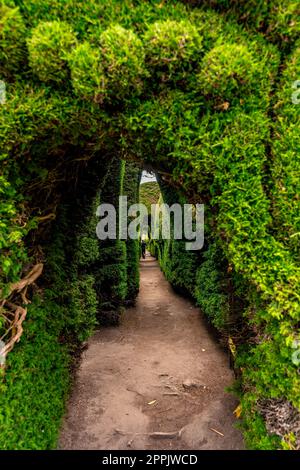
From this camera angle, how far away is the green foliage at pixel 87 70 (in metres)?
1.73

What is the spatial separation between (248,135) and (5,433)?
2961mm

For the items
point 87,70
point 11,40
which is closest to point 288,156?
point 87,70

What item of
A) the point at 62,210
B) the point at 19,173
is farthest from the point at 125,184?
the point at 19,173

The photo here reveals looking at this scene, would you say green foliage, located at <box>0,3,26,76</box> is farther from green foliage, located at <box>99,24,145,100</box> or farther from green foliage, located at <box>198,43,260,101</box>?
green foliage, located at <box>198,43,260,101</box>

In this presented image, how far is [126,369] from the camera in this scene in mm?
4879

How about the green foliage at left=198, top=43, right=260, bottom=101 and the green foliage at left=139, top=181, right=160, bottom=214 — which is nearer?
the green foliage at left=198, top=43, right=260, bottom=101

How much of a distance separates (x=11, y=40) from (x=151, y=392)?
15.2 ft

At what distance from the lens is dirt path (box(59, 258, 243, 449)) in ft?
10.1

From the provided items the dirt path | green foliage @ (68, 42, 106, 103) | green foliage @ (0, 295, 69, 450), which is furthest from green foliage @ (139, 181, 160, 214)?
green foliage @ (68, 42, 106, 103)

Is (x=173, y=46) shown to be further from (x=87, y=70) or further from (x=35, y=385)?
(x=35, y=385)

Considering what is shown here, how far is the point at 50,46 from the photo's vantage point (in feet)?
5.67

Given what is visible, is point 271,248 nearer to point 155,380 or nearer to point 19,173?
point 19,173

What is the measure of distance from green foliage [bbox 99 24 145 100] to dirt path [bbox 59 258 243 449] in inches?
144

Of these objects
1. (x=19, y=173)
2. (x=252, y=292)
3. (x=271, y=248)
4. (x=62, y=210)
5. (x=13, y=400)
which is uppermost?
(x=19, y=173)
